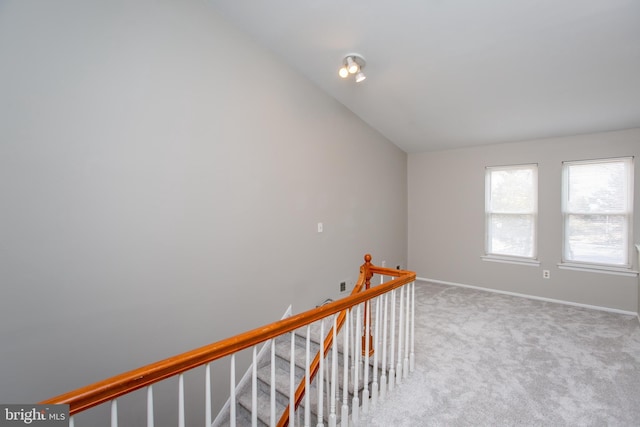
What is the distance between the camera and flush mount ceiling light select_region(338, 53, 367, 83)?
8.84 feet

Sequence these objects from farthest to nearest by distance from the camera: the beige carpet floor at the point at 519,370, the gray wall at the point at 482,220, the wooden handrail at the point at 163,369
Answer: the gray wall at the point at 482,220 → the beige carpet floor at the point at 519,370 → the wooden handrail at the point at 163,369

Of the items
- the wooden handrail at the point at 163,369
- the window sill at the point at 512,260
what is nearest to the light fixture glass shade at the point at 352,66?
the wooden handrail at the point at 163,369

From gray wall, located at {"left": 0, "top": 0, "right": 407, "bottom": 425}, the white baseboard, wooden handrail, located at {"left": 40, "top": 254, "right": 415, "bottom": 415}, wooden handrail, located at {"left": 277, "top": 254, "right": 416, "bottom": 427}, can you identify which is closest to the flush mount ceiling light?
gray wall, located at {"left": 0, "top": 0, "right": 407, "bottom": 425}

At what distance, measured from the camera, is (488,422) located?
1841 millimetres

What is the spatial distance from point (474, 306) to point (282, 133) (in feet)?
11.1

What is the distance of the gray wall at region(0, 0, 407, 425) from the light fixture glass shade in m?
0.69

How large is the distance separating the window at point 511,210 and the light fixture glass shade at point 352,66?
2.94m

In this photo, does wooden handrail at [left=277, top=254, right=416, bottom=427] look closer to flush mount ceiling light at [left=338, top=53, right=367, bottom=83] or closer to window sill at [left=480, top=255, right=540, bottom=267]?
flush mount ceiling light at [left=338, top=53, right=367, bottom=83]

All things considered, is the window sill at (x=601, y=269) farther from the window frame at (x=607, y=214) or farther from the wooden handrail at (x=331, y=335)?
the wooden handrail at (x=331, y=335)

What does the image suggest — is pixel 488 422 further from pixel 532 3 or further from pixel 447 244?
pixel 447 244

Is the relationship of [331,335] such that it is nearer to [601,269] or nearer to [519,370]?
[519,370]

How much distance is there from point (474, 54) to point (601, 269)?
329cm

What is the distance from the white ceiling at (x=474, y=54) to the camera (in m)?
2.10

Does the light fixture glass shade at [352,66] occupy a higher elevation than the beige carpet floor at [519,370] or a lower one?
higher
